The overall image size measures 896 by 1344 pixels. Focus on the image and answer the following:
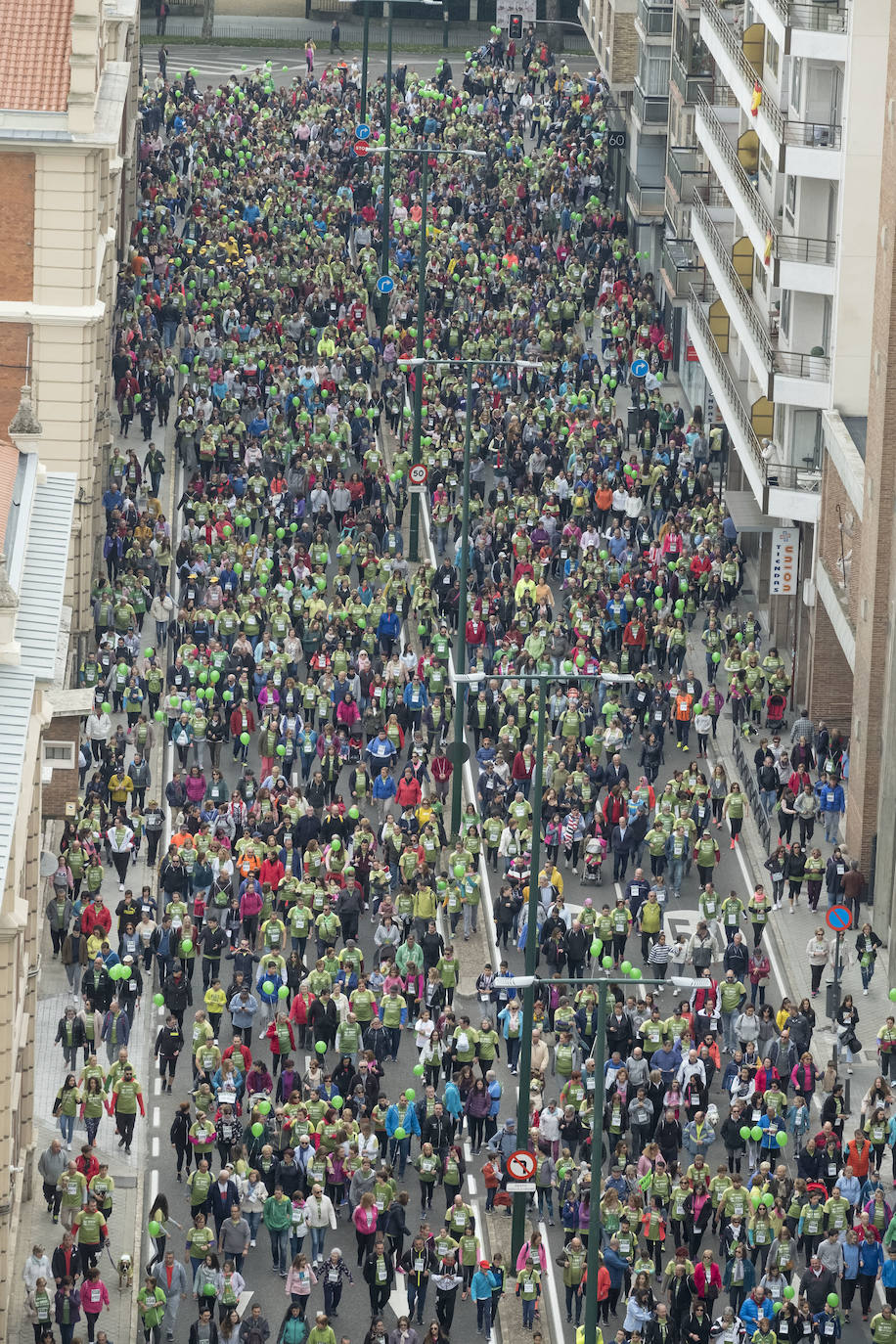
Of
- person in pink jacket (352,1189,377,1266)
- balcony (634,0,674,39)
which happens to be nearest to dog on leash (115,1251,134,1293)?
person in pink jacket (352,1189,377,1266)

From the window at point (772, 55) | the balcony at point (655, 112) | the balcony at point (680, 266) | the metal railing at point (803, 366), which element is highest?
the window at point (772, 55)

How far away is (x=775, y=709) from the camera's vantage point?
205 ft

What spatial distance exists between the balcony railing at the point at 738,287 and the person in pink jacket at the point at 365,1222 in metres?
27.7

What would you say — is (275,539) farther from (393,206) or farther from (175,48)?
(175,48)

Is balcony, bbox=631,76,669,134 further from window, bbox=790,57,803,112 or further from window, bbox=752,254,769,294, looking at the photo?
window, bbox=790,57,803,112

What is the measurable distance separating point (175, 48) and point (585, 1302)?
96.7 m

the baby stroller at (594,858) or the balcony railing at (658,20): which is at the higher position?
the balcony railing at (658,20)

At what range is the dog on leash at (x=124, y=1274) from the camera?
4231 centimetres

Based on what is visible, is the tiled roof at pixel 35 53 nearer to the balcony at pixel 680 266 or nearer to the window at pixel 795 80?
the window at pixel 795 80

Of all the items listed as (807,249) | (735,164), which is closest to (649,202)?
(735,164)

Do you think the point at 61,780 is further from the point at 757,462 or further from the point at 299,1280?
the point at 757,462

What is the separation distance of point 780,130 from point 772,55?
5.52 m

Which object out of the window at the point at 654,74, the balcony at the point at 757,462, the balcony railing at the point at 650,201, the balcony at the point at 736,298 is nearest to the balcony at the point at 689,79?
the window at the point at 654,74

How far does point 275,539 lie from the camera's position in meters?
68.4
